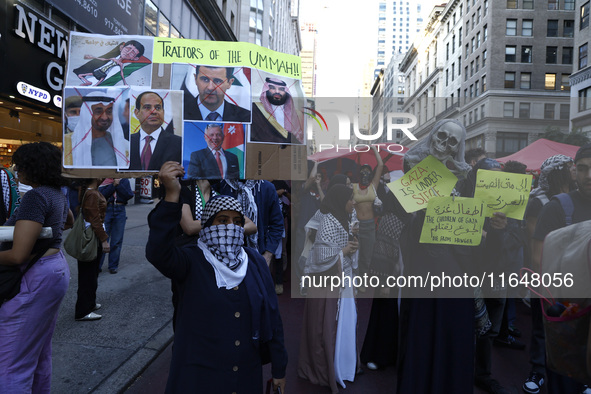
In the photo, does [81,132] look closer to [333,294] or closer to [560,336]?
[333,294]

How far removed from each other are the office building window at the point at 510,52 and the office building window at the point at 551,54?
126 inches

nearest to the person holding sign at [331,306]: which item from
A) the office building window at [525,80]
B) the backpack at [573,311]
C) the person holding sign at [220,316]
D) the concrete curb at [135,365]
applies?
the person holding sign at [220,316]

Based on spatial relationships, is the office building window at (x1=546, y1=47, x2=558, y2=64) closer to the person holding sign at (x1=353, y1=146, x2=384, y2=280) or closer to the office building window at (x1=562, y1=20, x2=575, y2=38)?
the office building window at (x1=562, y1=20, x2=575, y2=38)

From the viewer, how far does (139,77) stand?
2.13 metres

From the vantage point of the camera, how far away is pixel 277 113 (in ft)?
7.41

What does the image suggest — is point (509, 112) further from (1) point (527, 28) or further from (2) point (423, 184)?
(1) point (527, 28)

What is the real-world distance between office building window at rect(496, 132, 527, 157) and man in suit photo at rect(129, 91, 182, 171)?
2.24 m

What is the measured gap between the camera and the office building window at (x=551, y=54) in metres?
36.7

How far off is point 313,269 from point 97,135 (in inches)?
77.1

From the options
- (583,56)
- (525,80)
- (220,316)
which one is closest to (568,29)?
(583,56)

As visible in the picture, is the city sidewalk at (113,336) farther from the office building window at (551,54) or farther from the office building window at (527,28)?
the office building window at (551,54)

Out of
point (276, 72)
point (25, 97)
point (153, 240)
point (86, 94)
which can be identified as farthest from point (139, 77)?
point (25, 97)

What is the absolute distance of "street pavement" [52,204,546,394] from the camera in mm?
3483

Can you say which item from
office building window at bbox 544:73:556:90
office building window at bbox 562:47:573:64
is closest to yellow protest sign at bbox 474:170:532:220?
office building window at bbox 544:73:556:90
